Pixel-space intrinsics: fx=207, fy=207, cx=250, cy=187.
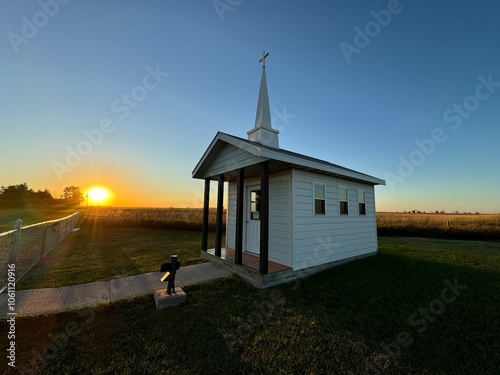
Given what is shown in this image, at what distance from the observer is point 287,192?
19.1 feet

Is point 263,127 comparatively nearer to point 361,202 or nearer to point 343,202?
point 343,202

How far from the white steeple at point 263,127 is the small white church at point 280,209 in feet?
0.12

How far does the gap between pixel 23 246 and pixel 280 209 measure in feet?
22.4

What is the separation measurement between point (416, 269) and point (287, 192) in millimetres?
4648

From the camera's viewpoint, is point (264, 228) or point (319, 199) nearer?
point (264, 228)

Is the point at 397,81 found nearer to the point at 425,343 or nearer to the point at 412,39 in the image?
the point at 412,39

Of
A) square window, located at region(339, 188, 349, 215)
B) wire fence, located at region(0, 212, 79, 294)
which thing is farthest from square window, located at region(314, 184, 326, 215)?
wire fence, located at region(0, 212, 79, 294)

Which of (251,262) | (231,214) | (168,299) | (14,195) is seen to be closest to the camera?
(168,299)

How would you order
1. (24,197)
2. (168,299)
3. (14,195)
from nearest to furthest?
(168,299) → (14,195) → (24,197)

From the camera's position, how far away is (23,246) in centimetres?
536

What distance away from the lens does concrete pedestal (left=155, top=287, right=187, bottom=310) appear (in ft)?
12.2

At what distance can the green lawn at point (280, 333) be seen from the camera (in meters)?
2.44

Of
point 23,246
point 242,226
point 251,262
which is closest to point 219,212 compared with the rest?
point 242,226

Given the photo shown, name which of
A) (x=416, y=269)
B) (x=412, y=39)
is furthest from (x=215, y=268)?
(x=412, y=39)
